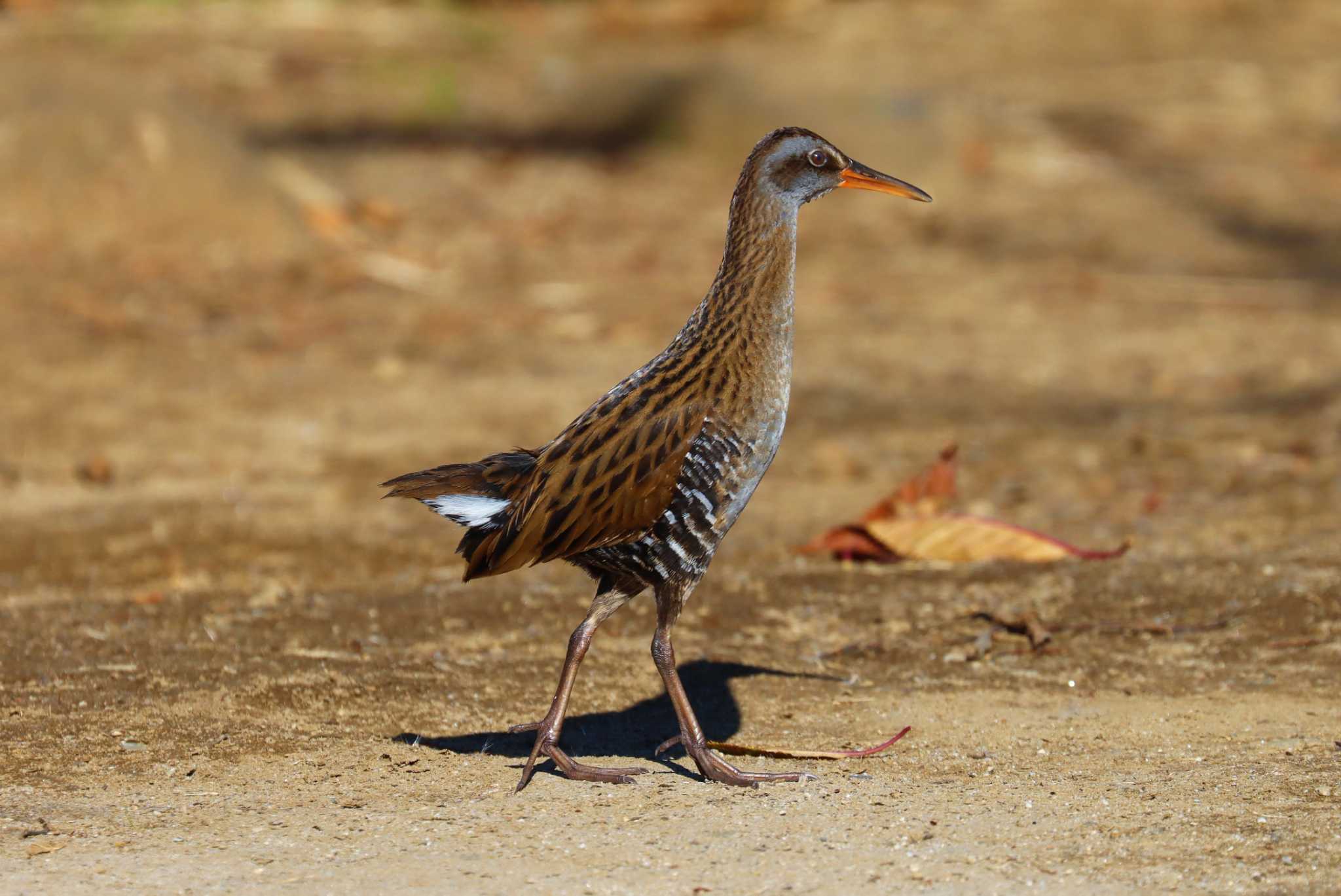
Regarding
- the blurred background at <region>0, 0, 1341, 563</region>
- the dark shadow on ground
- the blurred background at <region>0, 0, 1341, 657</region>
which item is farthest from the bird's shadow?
the dark shadow on ground

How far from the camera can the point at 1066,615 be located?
6418 mm

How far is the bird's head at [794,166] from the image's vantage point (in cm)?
511

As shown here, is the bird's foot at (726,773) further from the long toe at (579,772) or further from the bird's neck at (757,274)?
the bird's neck at (757,274)

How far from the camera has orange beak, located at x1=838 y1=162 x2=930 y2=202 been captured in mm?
5227

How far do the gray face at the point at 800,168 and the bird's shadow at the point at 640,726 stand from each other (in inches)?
61.6

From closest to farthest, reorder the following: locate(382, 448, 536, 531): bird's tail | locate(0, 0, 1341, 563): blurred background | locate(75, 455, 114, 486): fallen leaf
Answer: locate(382, 448, 536, 531): bird's tail < locate(75, 455, 114, 486): fallen leaf < locate(0, 0, 1341, 563): blurred background

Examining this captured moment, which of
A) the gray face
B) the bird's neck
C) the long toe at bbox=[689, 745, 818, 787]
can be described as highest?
the gray face

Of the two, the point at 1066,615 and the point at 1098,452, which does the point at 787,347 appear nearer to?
the point at 1066,615

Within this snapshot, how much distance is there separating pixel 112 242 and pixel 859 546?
6.90 m

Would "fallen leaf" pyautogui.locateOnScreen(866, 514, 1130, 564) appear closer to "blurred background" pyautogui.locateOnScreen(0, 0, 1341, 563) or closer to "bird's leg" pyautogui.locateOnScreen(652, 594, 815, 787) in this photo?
"blurred background" pyautogui.locateOnScreen(0, 0, 1341, 563)

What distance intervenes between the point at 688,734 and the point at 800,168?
1594 mm

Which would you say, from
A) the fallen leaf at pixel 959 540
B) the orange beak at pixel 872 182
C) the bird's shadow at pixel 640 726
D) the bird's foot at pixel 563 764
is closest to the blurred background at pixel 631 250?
the fallen leaf at pixel 959 540

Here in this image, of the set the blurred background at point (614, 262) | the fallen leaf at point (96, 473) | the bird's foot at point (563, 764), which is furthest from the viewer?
the fallen leaf at point (96, 473)

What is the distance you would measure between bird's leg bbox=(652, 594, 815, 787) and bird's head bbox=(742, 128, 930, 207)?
1.19 m
